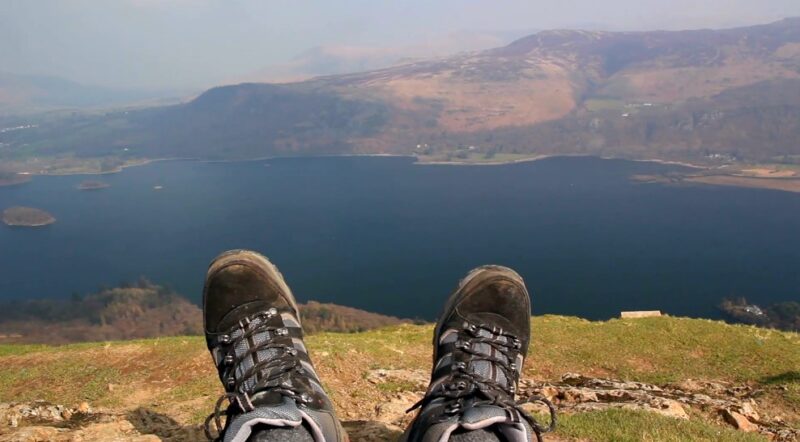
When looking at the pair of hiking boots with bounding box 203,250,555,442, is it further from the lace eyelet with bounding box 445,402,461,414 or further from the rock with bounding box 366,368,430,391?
the rock with bounding box 366,368,430,391

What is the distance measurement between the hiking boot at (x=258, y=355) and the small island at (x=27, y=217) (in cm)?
20779

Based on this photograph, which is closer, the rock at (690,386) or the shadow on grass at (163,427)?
the shadow on grass at (163,427)

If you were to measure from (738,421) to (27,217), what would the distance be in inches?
8633

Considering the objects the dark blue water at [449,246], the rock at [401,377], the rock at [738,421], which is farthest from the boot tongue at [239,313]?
the dark blue water at [449,246]

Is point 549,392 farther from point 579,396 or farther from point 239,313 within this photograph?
point 239,313

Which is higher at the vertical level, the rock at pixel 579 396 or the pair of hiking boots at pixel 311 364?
the pair of hiking boots at pixel 311 364

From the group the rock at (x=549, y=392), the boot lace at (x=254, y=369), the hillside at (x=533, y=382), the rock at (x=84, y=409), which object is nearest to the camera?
the boot lace at (x=254, y=369)

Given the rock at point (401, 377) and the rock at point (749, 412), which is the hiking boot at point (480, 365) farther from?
the rock at point (749, 412)

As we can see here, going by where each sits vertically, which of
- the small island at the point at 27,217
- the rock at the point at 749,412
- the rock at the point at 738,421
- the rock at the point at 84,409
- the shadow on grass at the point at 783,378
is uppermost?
the rock at the point at 84,409

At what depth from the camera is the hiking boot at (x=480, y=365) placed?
4051mm

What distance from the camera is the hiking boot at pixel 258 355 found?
13.7 ft

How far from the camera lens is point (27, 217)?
182 meters

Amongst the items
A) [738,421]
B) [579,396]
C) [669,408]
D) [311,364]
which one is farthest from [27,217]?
[738,421]

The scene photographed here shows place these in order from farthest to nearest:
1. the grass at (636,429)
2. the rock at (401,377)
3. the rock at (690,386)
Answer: the rock at (690,386) → the rock at (401,377) → the grass at (636,429)
